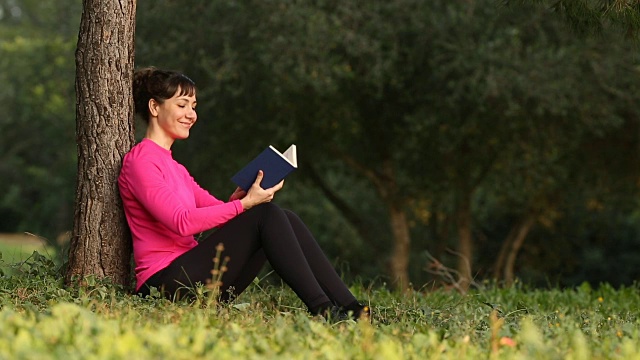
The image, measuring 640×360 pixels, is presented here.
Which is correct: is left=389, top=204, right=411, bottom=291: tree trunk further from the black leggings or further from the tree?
the black leggings

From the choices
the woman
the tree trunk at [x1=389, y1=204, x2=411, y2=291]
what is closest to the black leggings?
the woman

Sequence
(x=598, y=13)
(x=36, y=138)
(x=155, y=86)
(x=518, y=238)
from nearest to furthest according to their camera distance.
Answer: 1. (x=155, y=86)
2. (x=598, y=13)
3. (x=518, y=238)
4. (x=36, y=138)

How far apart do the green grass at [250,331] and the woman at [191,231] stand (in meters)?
0.18

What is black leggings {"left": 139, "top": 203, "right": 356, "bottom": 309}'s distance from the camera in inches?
195

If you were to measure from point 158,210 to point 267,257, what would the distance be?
625 mm

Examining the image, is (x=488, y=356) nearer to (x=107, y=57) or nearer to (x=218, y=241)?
(x=218, y=241)

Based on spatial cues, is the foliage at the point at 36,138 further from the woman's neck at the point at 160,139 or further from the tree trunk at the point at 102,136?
the woman's neck at the point at 160,139

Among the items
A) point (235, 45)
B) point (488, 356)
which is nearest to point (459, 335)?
point (488, 356)

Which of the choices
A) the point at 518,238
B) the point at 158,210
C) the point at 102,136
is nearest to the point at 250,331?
the point at 158,210

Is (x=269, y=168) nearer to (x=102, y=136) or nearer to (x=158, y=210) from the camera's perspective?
(x=158, y=210)

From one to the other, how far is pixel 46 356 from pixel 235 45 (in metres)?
9.36

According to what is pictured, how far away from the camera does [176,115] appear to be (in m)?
5.37

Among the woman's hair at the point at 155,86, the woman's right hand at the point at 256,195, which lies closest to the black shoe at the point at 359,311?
the woman's right hand at the point at 256,195

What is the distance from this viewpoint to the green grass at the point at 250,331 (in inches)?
125
